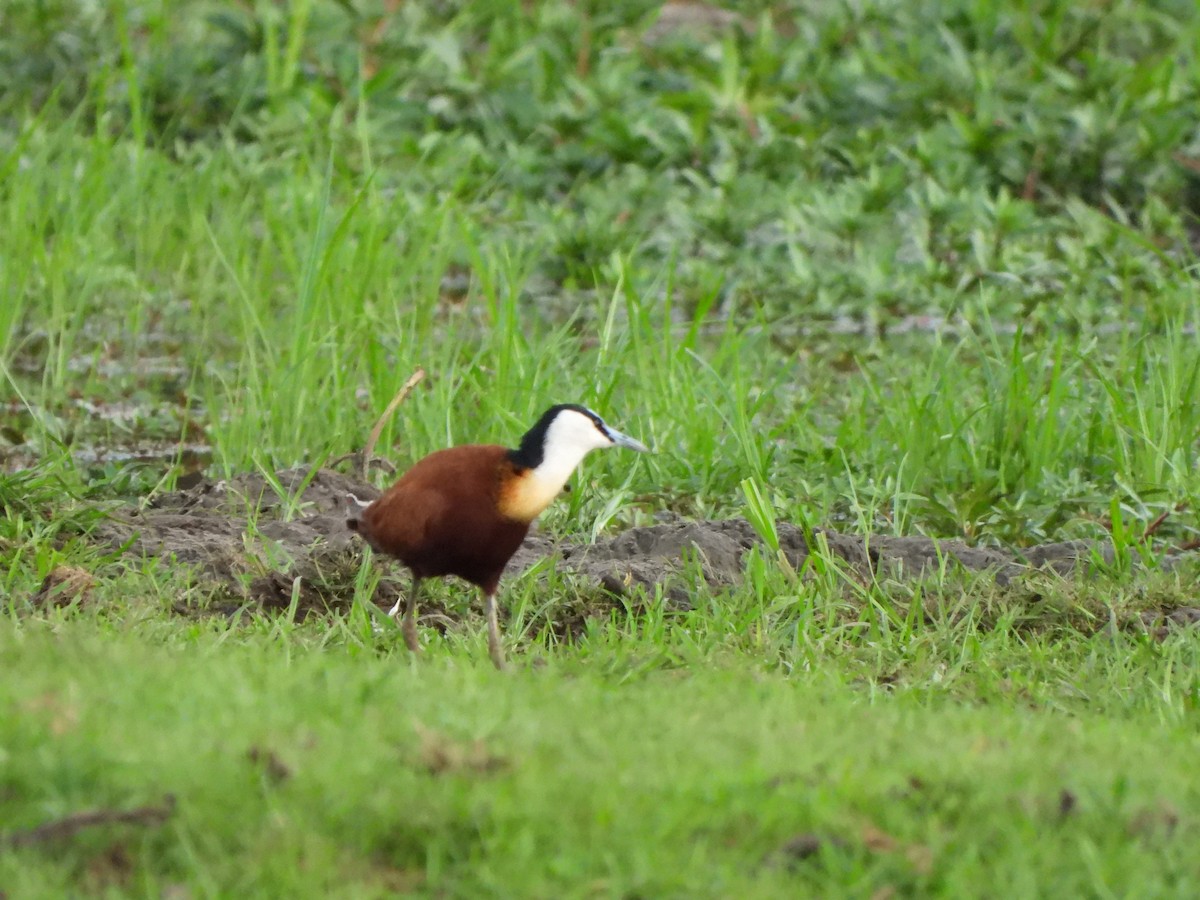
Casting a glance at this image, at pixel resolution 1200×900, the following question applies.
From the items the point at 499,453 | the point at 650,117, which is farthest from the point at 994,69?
the point at 499,453

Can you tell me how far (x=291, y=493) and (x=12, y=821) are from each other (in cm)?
309

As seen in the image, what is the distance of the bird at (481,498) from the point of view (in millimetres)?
4254

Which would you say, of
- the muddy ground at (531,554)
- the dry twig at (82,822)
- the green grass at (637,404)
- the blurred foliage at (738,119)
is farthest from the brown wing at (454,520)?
the blurred foliage at (738,119)

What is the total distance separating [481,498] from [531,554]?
1.42 meters

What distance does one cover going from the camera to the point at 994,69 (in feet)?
36.3

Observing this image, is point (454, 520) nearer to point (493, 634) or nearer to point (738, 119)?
point (493, 634)

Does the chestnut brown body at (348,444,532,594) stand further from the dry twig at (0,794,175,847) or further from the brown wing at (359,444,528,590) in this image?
the dry twig at (0,794,175,847)

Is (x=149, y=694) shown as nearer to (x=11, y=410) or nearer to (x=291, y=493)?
(x=291, y=493)

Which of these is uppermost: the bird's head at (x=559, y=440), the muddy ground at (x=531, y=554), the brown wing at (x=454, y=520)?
the bird's head at (x=559, y=440)

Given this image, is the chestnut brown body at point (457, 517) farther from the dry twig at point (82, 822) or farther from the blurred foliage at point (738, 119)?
the blurred foliage at point (738, 119)

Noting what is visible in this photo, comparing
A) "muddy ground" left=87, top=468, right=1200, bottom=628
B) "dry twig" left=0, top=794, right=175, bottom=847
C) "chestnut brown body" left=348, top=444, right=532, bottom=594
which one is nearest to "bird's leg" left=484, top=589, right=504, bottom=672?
"chestnut brown body" left=348, top=444, right=532, bottom=594

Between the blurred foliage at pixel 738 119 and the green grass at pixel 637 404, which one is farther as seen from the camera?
the blurred foliage at pixel 738 119

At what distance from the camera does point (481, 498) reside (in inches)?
167

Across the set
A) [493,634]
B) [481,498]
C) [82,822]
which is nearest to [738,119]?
[493,634]
